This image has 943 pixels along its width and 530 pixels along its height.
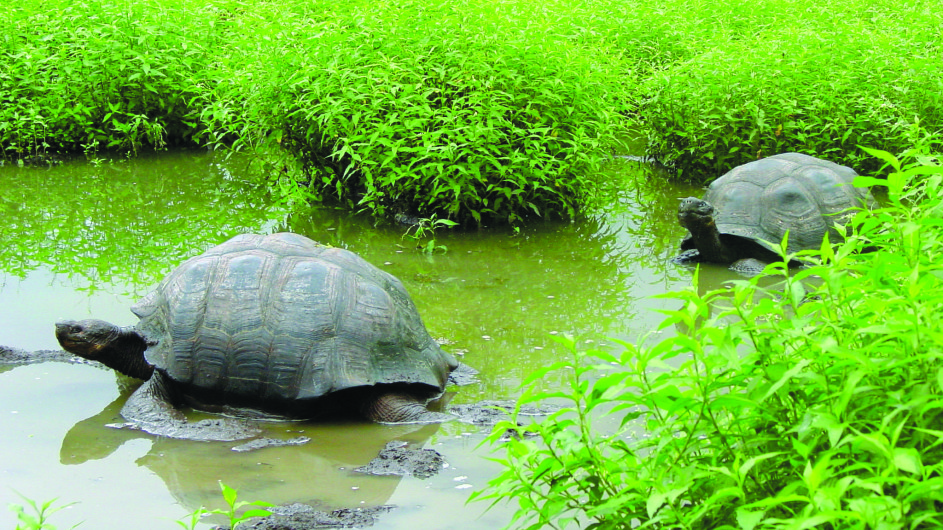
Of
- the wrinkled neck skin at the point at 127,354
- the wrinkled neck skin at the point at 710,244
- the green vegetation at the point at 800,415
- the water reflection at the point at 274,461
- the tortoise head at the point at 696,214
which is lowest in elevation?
the water reflection at the point at 274,461

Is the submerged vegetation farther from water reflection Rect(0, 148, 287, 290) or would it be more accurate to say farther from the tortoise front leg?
the tortoise front leg

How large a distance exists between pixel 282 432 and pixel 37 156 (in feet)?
20.4

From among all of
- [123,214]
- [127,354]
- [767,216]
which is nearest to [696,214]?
[767,216]

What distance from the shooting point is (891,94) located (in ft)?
26.2

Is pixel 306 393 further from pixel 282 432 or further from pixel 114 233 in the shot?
pixel 114 233

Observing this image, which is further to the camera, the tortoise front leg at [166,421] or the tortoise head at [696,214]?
the tortoise head at [696,214]

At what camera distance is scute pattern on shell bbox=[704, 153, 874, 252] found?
6.18 meters

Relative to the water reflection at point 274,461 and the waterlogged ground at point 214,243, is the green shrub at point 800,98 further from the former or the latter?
the water reflection at point 274,461

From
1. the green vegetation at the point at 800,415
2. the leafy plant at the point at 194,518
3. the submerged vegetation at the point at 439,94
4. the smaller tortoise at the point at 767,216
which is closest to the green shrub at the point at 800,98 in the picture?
the submerged vegetation at the point at 439,94

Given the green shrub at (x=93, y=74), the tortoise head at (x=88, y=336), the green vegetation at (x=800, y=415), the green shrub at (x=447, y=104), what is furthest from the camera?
the green shrub at (x=93, y=74)

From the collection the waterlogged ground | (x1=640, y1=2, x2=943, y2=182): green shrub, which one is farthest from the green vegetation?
(x1=640, y1=2, x2=943, y2=182): green shrub

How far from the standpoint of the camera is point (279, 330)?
3.84 metres

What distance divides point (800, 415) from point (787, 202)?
477 centimetres

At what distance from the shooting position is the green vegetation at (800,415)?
4.93 ft
